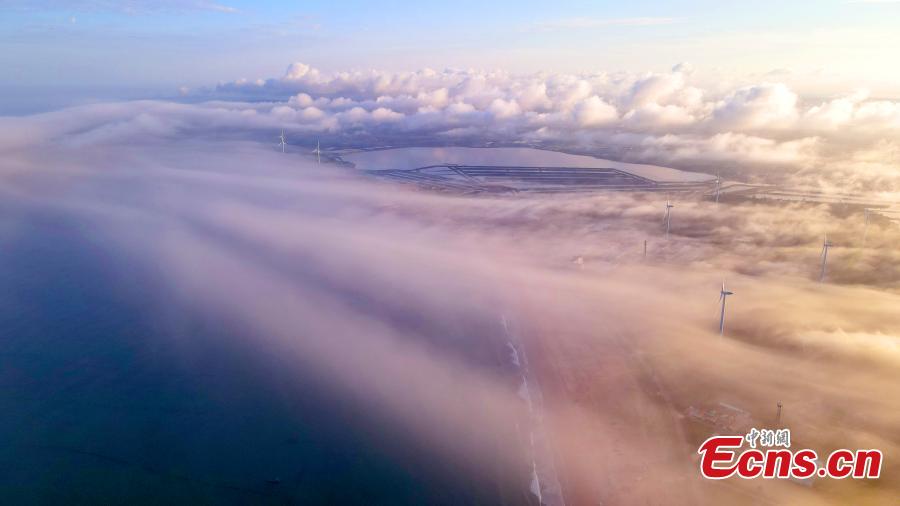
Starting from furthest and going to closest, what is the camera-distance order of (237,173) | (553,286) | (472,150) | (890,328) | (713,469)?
1. (472,150)
2. (237,173)
3. (553,286)
4. (890,328)
5. (713,469)

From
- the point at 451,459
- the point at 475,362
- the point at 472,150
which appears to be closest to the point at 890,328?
the point at 475,362

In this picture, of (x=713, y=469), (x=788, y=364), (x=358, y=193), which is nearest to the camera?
(x=713, y=469)

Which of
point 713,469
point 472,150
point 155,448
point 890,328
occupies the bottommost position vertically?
point 155,448

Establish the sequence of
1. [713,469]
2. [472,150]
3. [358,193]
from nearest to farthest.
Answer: [713,469]
[358,193]
[472,150]

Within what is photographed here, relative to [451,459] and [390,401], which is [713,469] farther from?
[390,401]

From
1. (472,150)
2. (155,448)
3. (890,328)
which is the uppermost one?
(472,150)

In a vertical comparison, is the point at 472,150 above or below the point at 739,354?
above

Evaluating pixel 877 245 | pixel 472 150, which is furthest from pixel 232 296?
pixel 472 150

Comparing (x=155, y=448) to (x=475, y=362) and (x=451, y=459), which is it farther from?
(x=475, y=362)

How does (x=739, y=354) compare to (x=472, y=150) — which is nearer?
(x=739, y=354)
